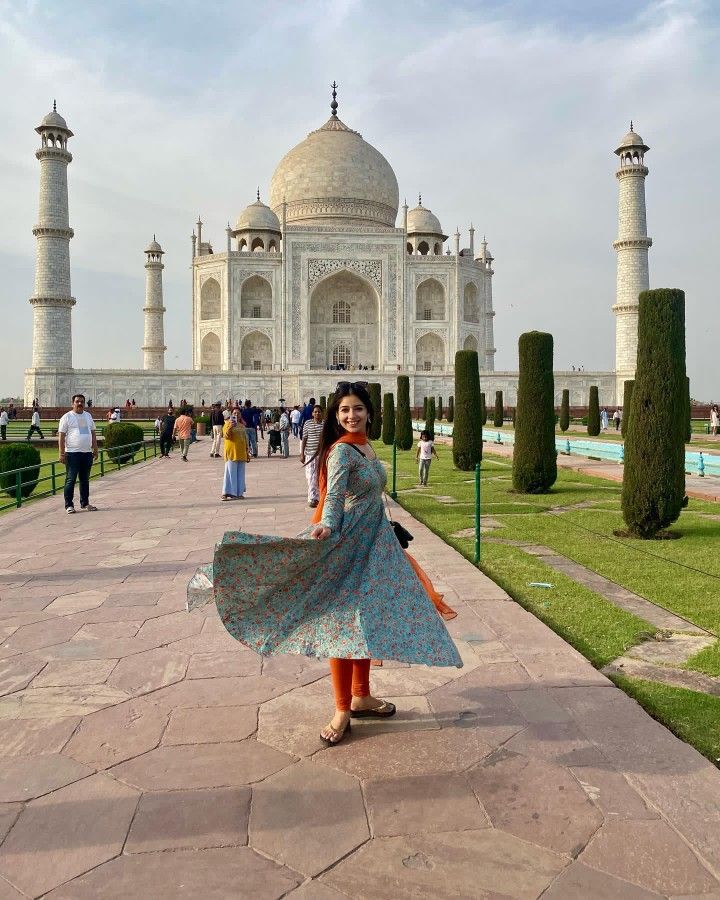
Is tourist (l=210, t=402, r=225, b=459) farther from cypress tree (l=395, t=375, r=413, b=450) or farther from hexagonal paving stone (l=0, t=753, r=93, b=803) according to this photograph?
hexagonal paving stone (l=0, t=753, r=93, b=803)

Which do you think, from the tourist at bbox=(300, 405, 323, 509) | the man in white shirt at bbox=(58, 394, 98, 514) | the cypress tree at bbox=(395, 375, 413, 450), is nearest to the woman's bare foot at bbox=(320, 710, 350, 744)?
the tourist at bbox=(300, 405, 323, 509)

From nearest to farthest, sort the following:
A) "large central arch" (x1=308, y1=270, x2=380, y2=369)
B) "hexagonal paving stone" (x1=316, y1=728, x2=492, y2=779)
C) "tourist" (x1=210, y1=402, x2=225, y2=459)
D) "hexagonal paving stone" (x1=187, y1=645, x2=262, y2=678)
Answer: "hexagonal paving stone" (x1=316, y1=728, x2=492, y2=779)
"hexagonal paving stone" (x1=187, y1=645, x2=262, y2=678)
"tourist" (x1=210, y1=402, x2=225, y2=459)
"large central arch" (x1=308, y1=270, x2=380, y2=369)

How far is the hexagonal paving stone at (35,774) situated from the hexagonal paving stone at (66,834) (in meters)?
0.05

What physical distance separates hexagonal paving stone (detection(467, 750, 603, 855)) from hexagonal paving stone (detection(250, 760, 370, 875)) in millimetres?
367

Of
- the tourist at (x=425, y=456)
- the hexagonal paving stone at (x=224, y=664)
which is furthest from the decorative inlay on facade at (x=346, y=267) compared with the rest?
the hexagonal paving stone at (x=224, y=664)

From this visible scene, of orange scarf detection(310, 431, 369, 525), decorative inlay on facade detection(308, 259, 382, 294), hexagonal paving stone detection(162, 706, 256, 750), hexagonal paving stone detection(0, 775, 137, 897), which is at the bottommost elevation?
hexagonal paving stone detection(0, 775, 137, 897)

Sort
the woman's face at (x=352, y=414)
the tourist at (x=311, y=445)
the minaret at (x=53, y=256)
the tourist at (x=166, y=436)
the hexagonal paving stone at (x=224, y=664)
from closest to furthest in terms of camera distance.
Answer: the woman's face at (x=352, y=414) < the hexagonal paving stone at (x=224, y=664) < the tourist at (x=311, y=445) < the tourist at (x=166, y=436) < the minaret at (x=53, y=256)

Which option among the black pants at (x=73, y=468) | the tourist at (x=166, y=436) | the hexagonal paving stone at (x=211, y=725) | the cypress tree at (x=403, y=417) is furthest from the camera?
the cypress tree at (x=403, y=417)

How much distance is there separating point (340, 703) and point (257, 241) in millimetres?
41129

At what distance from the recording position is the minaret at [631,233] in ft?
110

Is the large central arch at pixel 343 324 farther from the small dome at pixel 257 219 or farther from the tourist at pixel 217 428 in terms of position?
the tourist at pixel 217 428

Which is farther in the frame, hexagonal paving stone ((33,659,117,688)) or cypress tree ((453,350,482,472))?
cypress tree ((453,350,482,472))

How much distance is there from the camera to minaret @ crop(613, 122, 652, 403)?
110 ft

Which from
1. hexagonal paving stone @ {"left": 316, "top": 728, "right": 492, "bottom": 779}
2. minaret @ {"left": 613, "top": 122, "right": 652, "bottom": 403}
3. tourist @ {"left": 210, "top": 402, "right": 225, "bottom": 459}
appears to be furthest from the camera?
minaret @ {"left": 613, "top": 122, "right": 652, "bottom": 403}
